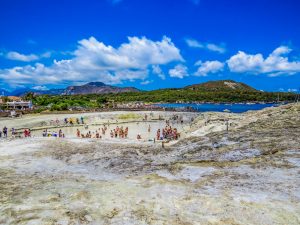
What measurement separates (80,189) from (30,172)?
6.02 metres

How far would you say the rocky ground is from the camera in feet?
34.8

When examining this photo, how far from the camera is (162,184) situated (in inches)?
542

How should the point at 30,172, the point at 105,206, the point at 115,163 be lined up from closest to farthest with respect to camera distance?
the point at 105,206
the point at 30,172
the point at 115,163

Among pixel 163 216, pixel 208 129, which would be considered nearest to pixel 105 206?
pixel 163 216

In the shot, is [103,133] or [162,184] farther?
[103,133]

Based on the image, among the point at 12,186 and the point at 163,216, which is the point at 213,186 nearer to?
the point at 163,216

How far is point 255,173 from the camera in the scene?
14875mm

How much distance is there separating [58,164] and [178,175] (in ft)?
30.9

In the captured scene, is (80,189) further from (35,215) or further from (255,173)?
(255,173)

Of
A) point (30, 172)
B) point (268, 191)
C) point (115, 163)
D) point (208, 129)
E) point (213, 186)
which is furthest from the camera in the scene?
point (208, 129)

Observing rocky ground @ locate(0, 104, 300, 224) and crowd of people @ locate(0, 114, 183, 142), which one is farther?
crowd of people @ locate(0, 114, 183, 142)

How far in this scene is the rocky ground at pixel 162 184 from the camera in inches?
417

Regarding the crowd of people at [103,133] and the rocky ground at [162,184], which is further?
the crowd of people at [103,133]

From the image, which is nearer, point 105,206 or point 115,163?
point 105,206
